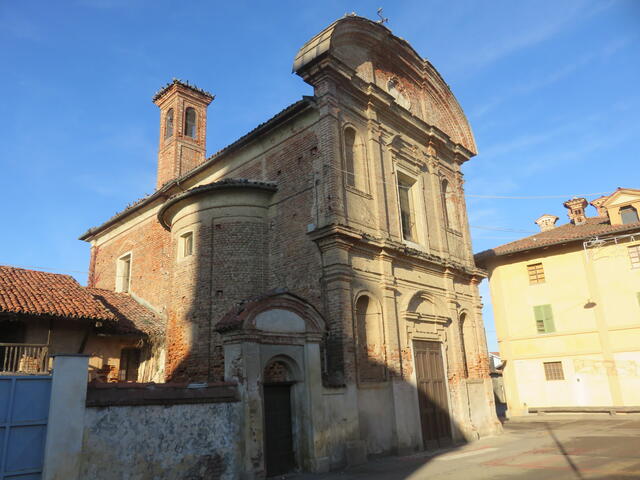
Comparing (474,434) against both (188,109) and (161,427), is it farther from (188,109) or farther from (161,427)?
(188,109)

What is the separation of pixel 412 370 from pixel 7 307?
1013 centimetres

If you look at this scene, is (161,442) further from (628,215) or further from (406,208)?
(628,215)

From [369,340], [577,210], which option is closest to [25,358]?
[369,340]

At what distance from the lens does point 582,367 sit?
20.6 metres

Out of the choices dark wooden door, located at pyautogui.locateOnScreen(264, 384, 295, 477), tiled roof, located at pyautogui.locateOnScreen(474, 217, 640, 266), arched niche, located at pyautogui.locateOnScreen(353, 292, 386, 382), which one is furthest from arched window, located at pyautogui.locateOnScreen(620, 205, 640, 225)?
dark wooden door, located at pyautogui.locateOnScreen(264, 384, 295, 477)

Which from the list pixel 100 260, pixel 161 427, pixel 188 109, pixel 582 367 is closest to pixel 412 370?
pixel 161 427

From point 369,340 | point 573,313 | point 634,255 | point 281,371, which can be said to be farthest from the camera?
point 573,313

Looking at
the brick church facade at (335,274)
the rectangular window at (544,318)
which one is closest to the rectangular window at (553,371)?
the rectangular window at (544,318)

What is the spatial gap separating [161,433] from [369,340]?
232 inches

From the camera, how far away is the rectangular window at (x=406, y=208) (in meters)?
15.0

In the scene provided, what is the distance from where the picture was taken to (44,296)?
515 inches

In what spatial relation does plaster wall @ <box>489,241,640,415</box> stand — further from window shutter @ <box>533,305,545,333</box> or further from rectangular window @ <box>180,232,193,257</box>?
rectangular window @ <box>180,232,193,257</box>

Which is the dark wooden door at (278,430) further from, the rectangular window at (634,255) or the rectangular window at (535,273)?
the rectangular window at (634,255)

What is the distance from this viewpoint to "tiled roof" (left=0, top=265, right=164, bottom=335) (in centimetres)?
1230
